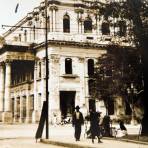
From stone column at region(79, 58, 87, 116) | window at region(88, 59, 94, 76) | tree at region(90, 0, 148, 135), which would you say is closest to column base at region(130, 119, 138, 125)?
stone column at region(79, 58, 87, 116)

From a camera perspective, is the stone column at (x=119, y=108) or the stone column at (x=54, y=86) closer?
the stone column at (x=54, y=86)

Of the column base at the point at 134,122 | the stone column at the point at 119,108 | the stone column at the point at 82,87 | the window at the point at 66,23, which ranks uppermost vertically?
the window at the point at 66,23

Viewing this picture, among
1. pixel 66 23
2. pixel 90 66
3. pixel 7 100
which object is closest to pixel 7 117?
pixel 7 100

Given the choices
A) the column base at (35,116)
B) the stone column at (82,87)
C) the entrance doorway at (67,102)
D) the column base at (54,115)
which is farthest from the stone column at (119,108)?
the column base at (35,116)

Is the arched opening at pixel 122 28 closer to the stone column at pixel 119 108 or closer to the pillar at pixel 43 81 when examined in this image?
the pillar at pixel 43 81

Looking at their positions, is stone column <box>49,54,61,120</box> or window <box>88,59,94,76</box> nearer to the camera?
stone column <box>49,54,61,120</box>

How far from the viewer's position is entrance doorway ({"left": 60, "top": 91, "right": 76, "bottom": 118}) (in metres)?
47.9

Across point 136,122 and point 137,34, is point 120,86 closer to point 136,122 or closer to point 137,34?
point 137,34

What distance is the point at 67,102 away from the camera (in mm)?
48156

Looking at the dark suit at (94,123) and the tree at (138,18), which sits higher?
the tree at (138,18)

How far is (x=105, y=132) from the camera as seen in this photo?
2183 cm

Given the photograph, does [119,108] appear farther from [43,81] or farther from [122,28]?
[122,28]

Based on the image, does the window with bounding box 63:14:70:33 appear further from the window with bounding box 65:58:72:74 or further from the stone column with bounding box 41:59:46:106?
the stone column with bounding box 41:59:46:106

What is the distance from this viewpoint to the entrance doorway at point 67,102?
47906mm
